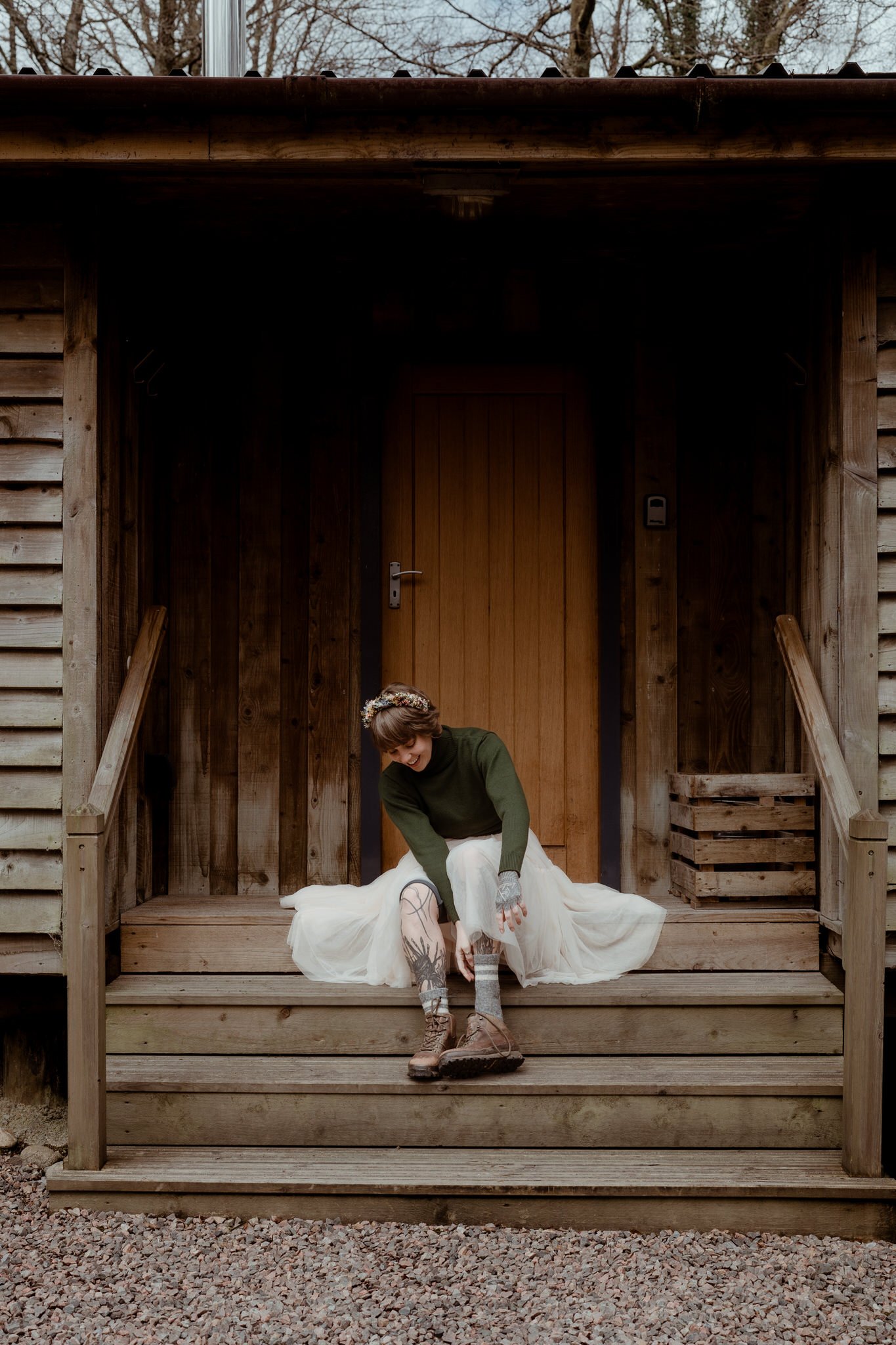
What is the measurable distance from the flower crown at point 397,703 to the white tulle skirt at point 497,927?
1.58 feet

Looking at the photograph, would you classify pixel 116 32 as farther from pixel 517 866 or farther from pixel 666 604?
pixel 517 866

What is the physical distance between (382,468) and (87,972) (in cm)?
247

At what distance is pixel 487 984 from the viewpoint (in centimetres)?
332

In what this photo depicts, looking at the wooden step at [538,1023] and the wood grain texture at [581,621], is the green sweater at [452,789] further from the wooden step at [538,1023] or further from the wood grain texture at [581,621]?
the wood grain texture at [581,621]

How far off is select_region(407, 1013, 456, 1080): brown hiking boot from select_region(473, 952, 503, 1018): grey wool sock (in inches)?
4.5

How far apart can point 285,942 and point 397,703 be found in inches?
40.2

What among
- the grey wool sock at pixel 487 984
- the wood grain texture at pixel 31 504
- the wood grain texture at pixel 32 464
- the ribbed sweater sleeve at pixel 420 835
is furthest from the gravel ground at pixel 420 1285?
the wood grain texture at pixel 32 464

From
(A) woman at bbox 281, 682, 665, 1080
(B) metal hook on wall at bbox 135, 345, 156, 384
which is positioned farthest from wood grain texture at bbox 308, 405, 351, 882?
(B) metal hook on wall at bbox 135, 345, 156, 384

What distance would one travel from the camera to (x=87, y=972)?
3.14 meters

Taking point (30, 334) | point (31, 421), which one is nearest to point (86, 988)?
point (31, 421)

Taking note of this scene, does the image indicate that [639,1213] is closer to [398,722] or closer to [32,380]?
[398,722]

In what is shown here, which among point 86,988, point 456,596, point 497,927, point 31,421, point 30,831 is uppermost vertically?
point 31,421

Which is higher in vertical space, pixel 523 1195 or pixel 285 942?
pixel 285 942

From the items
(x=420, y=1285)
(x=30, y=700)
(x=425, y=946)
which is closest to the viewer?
(x=420, y=1285)
